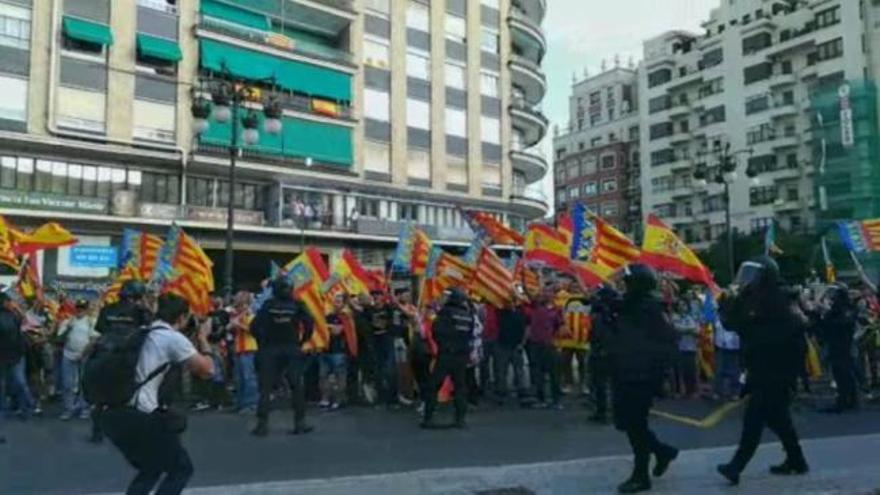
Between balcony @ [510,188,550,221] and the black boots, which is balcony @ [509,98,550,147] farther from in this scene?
the black boots

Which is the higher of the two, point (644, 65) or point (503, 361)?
point (644, 65)

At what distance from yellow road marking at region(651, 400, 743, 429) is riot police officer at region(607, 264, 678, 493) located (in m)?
4.14

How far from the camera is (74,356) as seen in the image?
11.2m

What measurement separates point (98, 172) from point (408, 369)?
27.7 m

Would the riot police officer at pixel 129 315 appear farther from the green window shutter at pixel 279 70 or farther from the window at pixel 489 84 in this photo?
the window at pixel 489 84

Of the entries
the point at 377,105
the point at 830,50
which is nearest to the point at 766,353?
the point at 377,105

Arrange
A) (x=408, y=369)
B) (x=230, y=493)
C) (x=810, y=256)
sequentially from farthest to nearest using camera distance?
(x=810, y=256), (x=408, y=369), (x=230, y=493)

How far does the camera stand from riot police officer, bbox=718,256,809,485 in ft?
21.5

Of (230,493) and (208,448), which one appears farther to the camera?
(208,448)

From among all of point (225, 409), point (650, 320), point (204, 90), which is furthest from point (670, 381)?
point (204, 90)

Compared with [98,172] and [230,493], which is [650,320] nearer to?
[230,493]

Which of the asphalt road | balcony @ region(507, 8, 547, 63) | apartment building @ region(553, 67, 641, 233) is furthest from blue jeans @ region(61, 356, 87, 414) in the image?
apartment building @ region(553, 67, 641, 233)

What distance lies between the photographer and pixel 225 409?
1170cm

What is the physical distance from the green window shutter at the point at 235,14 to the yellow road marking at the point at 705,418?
110 ft
